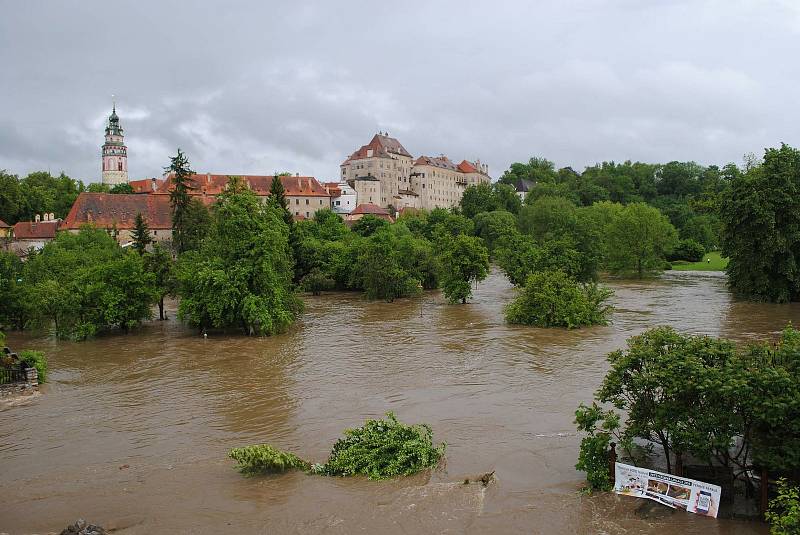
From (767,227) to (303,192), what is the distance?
236 ft

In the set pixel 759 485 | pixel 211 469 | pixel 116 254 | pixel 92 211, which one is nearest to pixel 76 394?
pixel 211 469

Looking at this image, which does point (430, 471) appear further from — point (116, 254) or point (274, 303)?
point (116, 254)

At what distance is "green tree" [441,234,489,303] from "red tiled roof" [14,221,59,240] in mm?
48637

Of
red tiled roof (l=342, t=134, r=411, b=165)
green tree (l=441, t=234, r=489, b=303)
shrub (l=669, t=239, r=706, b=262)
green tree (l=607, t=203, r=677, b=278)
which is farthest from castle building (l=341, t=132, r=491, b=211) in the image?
green tree (l=441, t=234, r=489, b=303)

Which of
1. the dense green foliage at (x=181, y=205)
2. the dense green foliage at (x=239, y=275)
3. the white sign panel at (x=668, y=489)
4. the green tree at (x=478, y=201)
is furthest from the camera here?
the green tree at (x=478, y=201)

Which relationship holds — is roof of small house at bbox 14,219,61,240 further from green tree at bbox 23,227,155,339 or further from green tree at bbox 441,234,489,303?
green tree at bbox 441,234,489,303

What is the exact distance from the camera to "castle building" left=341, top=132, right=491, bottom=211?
409ft

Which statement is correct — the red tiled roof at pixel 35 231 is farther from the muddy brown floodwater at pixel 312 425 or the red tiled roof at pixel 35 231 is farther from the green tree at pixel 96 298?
the muddy brown floodwater at pixel 312 425

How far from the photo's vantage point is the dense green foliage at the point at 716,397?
10.4 metres

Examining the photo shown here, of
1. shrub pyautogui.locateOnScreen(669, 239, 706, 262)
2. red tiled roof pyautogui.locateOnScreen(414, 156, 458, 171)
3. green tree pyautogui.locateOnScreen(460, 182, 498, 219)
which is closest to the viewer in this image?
shrub pyautogui.locateOnScreen(669, 239, 706, 262)

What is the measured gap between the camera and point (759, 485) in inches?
436

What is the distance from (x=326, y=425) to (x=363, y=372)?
20.3ft

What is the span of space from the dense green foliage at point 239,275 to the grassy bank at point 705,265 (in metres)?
52.5

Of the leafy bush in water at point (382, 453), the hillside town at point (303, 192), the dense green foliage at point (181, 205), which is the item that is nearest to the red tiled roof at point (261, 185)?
the hillside town at point (303, 192)
